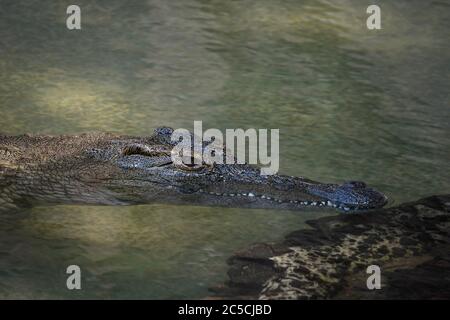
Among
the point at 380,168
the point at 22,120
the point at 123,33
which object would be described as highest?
the point at 123,33

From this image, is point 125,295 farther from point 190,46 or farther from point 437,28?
point 437,28

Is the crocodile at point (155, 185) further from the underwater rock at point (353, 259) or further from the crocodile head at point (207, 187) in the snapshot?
the underwater rock at point (353, 259)

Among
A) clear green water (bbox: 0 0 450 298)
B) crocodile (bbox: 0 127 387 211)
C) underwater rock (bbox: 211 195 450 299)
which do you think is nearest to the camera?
underwater rock (bbox: 211 195 450 299)

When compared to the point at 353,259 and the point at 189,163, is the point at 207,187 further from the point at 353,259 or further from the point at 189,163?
the point at 353,259

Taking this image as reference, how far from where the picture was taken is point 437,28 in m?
10.9

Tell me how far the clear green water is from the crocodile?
11cm

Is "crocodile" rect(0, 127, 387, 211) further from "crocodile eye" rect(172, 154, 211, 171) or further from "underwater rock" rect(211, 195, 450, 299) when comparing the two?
"underwater rock" rect(211, 195, 450, 299)

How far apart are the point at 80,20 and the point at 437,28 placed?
197 inches

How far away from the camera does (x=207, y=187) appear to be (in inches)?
237

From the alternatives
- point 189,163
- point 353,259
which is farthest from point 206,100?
point 353,259

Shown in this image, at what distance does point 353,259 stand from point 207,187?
4.33 feet

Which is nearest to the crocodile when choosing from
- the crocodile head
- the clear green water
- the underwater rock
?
the crocodile head

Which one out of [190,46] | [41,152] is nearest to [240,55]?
[190,46]

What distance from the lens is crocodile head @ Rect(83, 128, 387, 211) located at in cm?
596
